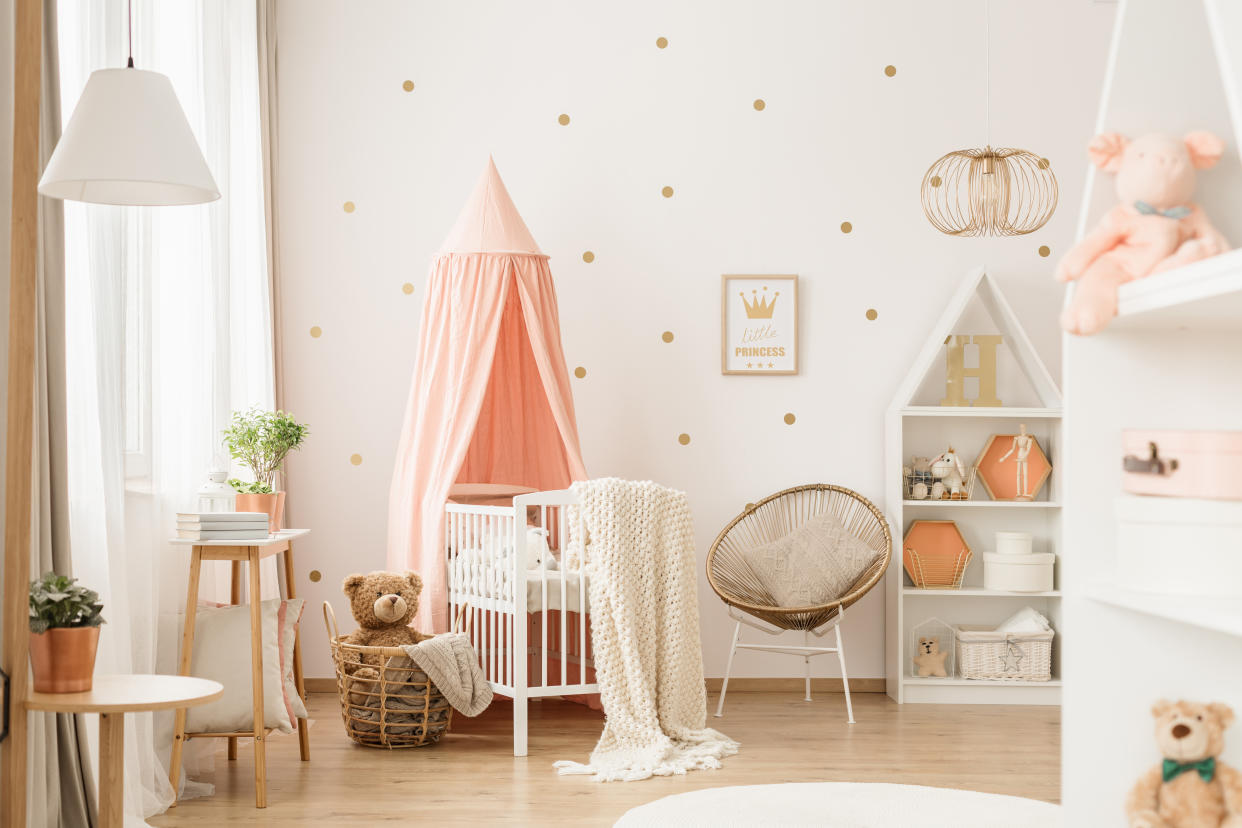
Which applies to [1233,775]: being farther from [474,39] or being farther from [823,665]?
[474,39]

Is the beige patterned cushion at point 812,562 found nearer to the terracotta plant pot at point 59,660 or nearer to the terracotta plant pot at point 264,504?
the terracotta plant pot at point 264,504

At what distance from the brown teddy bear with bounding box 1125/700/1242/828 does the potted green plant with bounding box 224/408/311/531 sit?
106 inches

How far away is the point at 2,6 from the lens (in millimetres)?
1911

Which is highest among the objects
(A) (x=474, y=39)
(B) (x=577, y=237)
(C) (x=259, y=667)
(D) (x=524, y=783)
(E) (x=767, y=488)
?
(A) (x=474, y=39)

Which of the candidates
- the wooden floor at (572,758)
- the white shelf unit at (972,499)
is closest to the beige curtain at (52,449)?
the wooden floor at (572,758)

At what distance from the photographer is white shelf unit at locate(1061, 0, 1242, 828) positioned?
1091 mm

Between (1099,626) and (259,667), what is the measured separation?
94.4 inches

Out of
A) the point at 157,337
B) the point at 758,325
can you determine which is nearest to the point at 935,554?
the point at 758,325

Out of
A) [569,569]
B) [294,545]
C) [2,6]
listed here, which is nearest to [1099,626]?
[2,6]

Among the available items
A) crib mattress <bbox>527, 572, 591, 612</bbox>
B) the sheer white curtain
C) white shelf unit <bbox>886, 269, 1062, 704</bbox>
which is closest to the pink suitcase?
the sheer white curtain

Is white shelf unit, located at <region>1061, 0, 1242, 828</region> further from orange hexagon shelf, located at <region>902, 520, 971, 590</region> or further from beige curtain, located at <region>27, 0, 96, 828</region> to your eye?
orange hexagon shelf, located at <region>902, 520, 971, 590</region>

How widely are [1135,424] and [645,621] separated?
2.50 m

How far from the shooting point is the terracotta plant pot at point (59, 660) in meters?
1.88

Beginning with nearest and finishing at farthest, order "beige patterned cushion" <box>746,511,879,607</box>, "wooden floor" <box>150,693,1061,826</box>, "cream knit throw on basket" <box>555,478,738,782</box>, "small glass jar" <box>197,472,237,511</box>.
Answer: "wooden floor" <box>150,693,1061,826</box> < "small glass jar" <box>197,472,237,511</box> < "cream knit throw on basket" <box>555,478,738,782</box> < "beige patterned cushion" <box>746,511,879,607</box>
